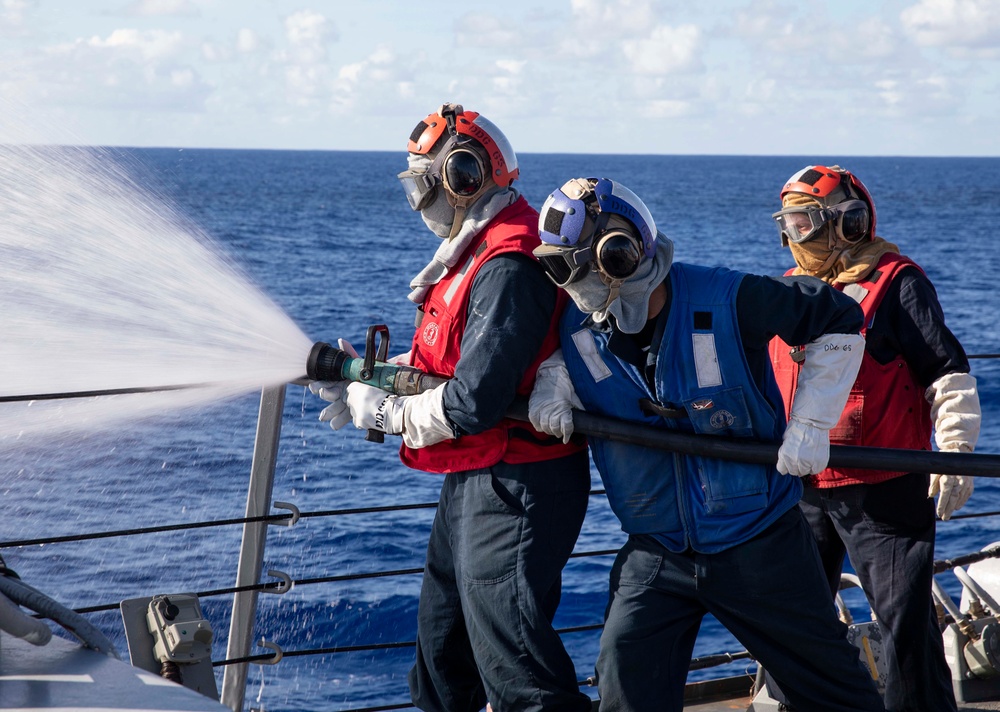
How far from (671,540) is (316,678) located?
30.7ft

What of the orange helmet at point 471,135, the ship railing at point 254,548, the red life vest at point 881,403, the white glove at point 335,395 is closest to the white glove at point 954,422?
the red life vest at point 881,403

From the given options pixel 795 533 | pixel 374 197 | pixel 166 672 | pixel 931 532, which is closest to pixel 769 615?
pixel 795 533

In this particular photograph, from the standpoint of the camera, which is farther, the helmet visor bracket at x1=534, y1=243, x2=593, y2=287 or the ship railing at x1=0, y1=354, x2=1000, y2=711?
the ship railing at x1=0, y1=354, x2=1000, y2=711

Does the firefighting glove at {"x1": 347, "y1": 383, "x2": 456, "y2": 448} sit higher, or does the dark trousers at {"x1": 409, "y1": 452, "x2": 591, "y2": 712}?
the firefighting glove at {"x1": 347, "y1": 383, "x2": 456, "y2": 448}

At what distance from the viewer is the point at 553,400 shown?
9.92ft

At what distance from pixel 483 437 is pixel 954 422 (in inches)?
60.4

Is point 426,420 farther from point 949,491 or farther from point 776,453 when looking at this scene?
point 949,491

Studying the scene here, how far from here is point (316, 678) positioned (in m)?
11.6

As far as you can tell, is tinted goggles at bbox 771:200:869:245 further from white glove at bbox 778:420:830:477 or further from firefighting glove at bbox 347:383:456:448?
firefighting glove at bbox 347:383:456:448

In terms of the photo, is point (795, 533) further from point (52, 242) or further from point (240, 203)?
point (240, 203)

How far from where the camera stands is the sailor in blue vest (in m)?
2.87

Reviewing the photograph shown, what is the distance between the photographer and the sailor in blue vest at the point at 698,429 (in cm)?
287

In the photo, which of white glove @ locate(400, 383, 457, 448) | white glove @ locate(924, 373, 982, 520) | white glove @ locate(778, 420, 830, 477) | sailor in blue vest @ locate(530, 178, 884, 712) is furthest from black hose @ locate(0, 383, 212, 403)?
white glove @ locate(924, 373, 982, 520)

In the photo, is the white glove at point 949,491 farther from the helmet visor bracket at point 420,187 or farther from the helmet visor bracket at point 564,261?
the helmet visor bracket at point 420,187
